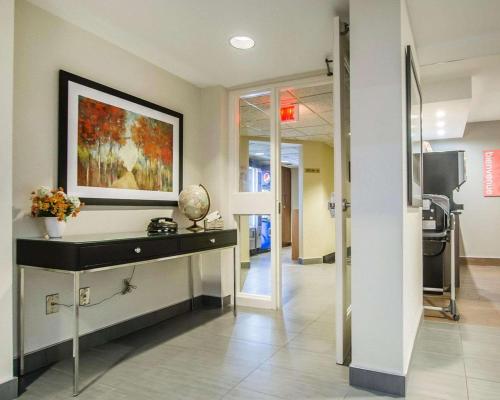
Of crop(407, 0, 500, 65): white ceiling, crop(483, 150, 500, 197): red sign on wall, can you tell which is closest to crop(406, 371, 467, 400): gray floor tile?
crop(407, 0, 500, 65): white ceiling

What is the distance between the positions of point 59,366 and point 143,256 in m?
0.86

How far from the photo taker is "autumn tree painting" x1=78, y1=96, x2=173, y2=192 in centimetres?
262

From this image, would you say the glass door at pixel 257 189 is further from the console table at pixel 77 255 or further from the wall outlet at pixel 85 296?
the wall outlet at pixel 85 296

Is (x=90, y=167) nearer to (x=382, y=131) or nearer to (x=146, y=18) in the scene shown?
(x=146, y=18)

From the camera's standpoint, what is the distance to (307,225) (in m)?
6.99

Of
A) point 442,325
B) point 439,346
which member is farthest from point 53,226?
point 442,325

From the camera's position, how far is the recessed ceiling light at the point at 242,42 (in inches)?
110

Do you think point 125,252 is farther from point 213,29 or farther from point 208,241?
point 213,29

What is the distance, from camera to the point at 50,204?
221cm

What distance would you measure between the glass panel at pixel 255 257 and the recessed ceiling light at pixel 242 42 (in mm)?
1621

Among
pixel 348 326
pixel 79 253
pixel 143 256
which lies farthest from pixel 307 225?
pixel 79 253

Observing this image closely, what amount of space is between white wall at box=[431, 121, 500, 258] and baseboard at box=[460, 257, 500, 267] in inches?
2.0
